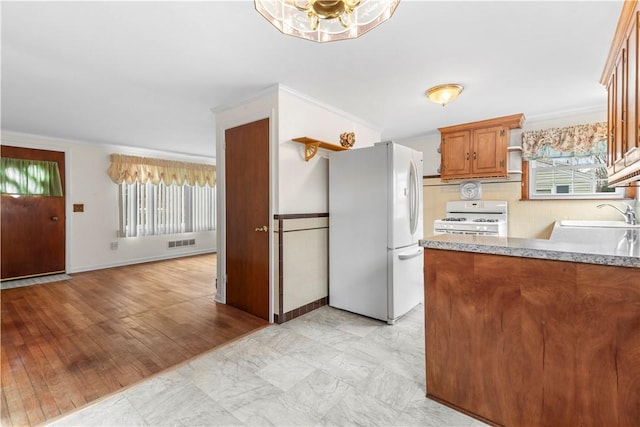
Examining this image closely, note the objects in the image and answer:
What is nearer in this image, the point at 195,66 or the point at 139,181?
the point at 195,66

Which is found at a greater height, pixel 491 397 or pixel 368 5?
pixel 368 5

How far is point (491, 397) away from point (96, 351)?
9.10 feet

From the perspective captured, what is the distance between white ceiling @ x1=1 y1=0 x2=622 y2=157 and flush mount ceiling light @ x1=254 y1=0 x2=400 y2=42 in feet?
1.60

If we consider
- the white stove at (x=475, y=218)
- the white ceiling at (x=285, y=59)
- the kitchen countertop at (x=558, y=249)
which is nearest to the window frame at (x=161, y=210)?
the white ceiling at (x=285, y=59)

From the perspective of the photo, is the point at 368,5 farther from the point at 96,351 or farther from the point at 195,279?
the point at 195,279

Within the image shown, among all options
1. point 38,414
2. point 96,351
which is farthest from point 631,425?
point 96,351

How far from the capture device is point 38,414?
5.21 ft

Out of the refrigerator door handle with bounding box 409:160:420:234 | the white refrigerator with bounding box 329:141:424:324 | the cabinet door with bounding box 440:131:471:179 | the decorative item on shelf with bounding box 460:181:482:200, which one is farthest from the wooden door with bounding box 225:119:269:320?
the decorative item on shelf with bounding box 460:181:482:200

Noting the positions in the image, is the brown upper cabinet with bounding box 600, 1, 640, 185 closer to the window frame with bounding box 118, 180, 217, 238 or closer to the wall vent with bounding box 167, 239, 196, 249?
the window frame with bounding box 118, 180, 217, 238

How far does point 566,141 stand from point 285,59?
3.70 meters

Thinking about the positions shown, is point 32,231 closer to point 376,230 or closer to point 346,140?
point 346,140

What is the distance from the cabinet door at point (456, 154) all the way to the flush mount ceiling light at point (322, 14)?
337 centimetres

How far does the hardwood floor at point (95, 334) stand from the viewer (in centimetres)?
179

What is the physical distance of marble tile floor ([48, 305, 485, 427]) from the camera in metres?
1.54
